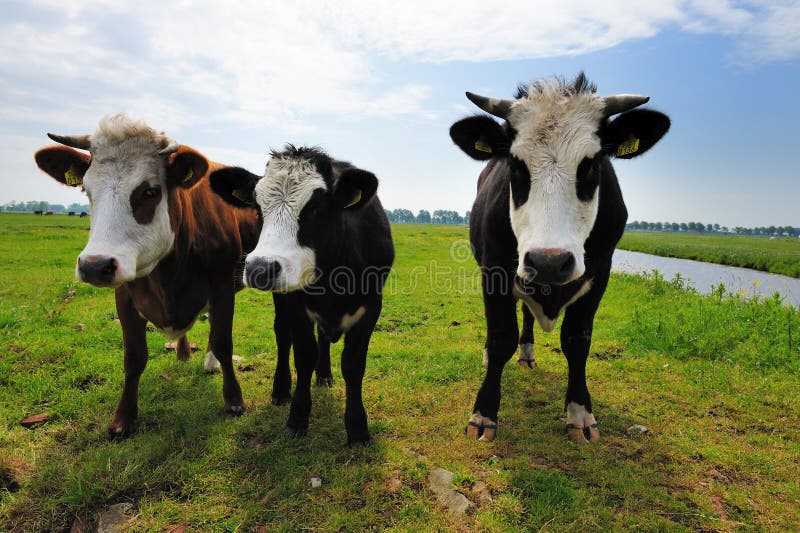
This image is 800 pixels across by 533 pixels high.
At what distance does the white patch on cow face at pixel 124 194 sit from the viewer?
124 inches

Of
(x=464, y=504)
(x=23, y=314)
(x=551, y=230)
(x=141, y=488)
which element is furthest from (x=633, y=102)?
(x=23, y=314)

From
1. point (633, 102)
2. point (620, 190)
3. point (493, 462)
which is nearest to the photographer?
point (633, 102)

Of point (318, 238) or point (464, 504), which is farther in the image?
point (318, 238)

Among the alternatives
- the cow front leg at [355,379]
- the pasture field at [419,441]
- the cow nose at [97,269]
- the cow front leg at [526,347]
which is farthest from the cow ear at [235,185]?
the cow front leg at [526,347]

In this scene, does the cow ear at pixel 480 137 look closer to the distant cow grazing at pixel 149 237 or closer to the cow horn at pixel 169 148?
the distant cow grazing at pixel 149 237

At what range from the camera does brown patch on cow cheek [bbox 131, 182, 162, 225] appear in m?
3.35

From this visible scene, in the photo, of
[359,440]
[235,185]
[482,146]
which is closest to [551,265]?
[482,146]

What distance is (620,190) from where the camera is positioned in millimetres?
3943

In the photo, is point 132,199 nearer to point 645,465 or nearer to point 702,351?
point 645,465

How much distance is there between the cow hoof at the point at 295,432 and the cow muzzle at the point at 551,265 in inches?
89.8

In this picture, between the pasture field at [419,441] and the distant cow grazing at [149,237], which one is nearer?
the pasture field at [419,441]

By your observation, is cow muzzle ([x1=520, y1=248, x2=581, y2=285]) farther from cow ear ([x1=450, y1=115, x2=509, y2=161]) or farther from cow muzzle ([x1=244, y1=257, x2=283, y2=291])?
cow muzzle ([x1=244, y1=257, x2=283, y2=291])

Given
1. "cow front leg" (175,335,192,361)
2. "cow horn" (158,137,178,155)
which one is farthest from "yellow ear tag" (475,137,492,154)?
"cow front leg" (175,335,192,361)

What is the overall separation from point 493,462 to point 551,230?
5.94 feet
